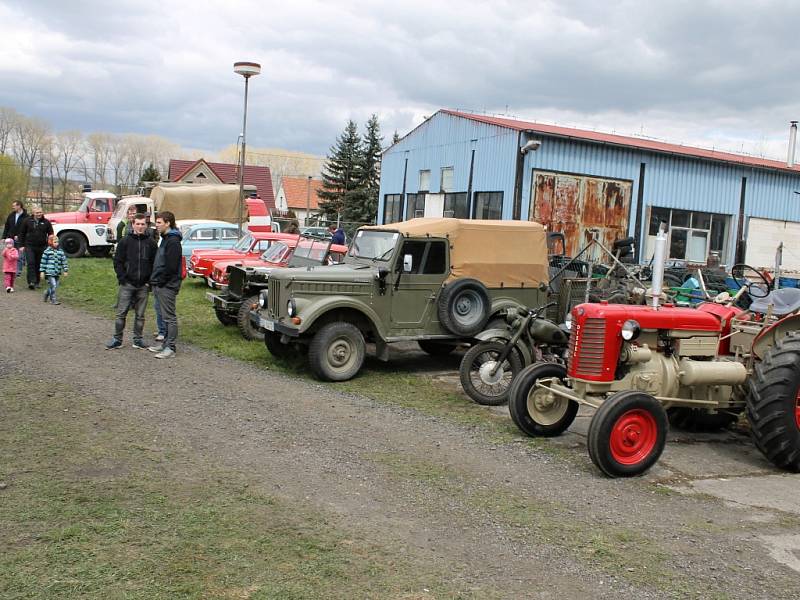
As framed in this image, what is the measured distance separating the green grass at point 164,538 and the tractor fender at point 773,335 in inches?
169

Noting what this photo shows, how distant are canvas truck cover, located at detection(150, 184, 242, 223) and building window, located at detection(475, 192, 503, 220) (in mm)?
9206

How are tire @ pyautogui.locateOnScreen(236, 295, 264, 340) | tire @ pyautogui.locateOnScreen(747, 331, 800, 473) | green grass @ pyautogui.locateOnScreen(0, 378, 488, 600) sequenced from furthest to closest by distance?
tire @ pyautogui.locateOnScreen(236, 295, 264, 340) < tire @ pyautogui.locateOnScreen(747, 331, 800, 473) < green grass @ pyautogui.locateOnScreen(0, 378, 488, 600)

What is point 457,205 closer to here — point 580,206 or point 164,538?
point 580,206

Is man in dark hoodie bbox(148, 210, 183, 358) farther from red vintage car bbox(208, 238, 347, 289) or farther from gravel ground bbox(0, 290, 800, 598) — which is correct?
red vintage car bbox(208, 238, 347, 289)

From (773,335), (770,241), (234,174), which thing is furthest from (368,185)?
(773,335)

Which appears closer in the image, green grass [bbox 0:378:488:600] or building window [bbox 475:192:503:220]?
green grass [bbox 0:378:488:600]

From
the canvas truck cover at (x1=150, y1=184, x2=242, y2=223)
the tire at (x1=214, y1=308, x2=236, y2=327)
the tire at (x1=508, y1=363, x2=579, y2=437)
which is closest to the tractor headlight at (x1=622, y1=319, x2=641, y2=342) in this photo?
the tire at (x1=508, y1=363, x2=579, y2=437)

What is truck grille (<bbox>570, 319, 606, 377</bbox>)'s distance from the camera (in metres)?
6.33

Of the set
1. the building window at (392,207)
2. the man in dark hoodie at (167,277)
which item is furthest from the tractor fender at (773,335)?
the building window at (392,207)

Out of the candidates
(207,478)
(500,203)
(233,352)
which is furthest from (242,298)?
(500,203)

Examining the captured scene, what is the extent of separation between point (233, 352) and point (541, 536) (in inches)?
267

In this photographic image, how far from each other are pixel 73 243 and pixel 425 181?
1088cm

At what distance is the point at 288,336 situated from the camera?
9320 millimetres

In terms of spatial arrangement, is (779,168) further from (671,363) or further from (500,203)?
(671,363)
